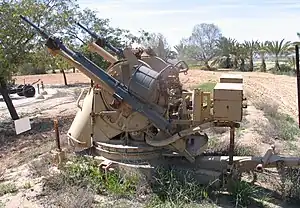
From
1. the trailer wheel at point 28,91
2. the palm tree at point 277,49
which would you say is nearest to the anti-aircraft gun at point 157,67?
the trailer wheel at point 28,91

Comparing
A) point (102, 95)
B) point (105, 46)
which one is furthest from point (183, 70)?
point (105, 46)

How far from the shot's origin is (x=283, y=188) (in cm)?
734

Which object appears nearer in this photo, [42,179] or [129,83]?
[129,83]

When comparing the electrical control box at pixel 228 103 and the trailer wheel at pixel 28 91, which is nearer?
the electrical control box at pixel 228 103

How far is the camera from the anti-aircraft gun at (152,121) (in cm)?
721

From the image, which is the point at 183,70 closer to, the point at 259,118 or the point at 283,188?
the point at 283,188

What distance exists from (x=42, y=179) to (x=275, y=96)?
17477mm

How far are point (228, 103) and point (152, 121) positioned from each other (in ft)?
4.52

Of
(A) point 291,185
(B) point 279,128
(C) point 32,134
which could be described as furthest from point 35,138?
(A) point 291,185

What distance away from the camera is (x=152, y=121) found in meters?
7.60

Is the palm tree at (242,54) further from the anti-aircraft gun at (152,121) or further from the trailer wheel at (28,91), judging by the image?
the anti-aircraft gun at (152,121)

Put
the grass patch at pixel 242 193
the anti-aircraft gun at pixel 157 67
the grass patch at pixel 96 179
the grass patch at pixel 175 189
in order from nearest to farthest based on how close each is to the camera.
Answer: the grass patch at pixel 175 189 → the grass patch at pixel 242 193 → the grass patch at pixel 96 179 → the anti-aircraft gun at pixel 157 67

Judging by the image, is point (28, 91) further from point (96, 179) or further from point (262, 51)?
point (262, 51)

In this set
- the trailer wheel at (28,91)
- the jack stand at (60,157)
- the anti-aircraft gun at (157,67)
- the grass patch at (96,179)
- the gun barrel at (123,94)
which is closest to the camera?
the grass patch at (96,179)
